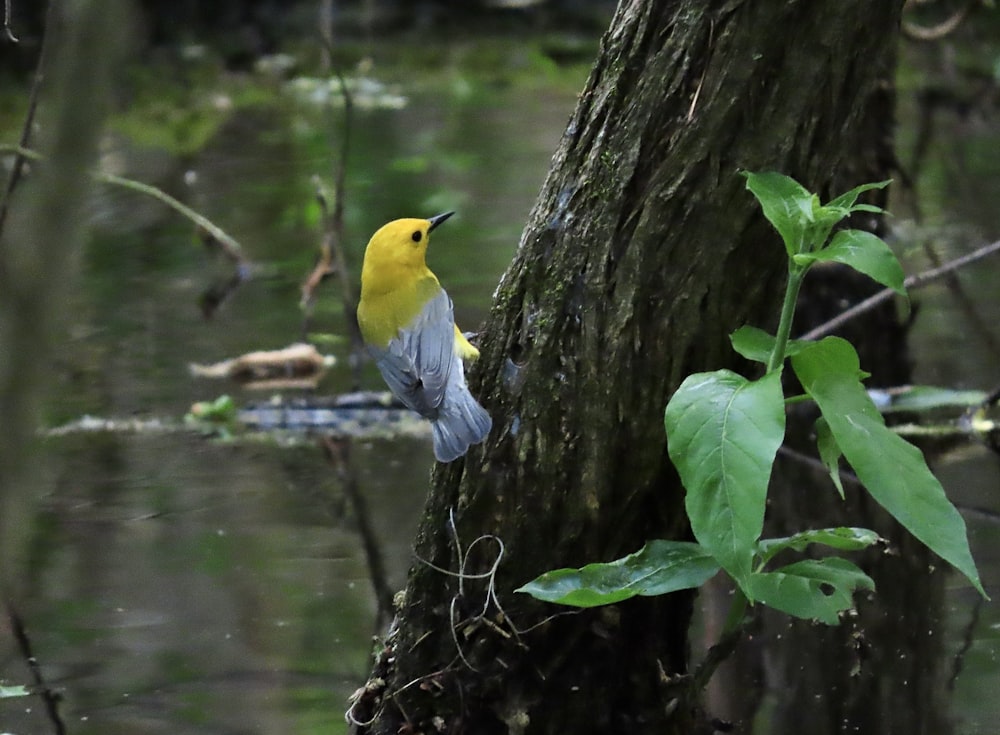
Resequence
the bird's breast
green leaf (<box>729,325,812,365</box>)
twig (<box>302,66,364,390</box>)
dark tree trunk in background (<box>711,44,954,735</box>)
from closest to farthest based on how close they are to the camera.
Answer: green leaf (<box>729,325,812,365</box>), dark tree trunk in background (<box>711,44,954,735</box>), the bird's breast, twig (<box>302,66,364,390</box>)

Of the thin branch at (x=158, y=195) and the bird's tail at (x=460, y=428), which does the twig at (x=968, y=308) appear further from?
the bird's tail at (x=460, y=428)

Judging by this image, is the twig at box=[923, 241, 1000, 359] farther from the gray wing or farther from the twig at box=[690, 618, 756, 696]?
the twig at box=[690, 618, 756, 696]

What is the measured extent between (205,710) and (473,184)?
6.52 meters

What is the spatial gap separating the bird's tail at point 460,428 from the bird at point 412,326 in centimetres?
3

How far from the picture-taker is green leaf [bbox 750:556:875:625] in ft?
7.73

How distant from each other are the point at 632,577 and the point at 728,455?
31 centimetres

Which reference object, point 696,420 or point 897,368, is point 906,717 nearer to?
point 696,420

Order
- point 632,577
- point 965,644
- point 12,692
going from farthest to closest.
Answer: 1. point 965,644
2. point 12,692
3. point 632,577

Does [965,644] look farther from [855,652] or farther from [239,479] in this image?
[239,479]

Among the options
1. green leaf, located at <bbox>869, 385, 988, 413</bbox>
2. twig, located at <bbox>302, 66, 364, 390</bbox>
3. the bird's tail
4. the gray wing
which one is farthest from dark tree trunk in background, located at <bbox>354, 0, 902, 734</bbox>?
twig, located at <bbox>302, 66, 364, 390</bbox>

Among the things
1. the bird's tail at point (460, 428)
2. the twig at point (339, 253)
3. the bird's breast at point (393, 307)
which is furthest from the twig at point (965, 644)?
the twig at point (339, 253)

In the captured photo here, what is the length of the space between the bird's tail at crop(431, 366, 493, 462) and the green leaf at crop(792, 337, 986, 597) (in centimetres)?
56

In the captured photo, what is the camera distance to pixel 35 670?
3.25 metres

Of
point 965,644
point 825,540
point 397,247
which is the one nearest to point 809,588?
point 825,540
